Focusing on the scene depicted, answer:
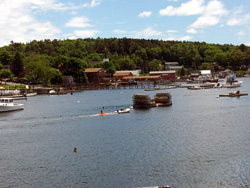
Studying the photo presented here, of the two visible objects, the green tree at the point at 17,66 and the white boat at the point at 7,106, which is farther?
the green tree at the point at 17,66

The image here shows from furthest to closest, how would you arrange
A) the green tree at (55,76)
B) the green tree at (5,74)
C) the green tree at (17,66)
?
1. the green tree at (17,66)
2. the green tree at (5,74)
3. the green tree at (55,76)

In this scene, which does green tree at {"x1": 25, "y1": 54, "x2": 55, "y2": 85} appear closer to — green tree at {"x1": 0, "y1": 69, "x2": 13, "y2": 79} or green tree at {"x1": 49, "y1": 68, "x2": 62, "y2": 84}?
green tree at {"x1": 49, "y1": 68, "x2": 62, "y2": 84}

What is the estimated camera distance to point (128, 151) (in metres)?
43.6

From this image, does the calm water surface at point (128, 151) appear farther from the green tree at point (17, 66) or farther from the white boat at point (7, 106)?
the green tree at point (17, 66)

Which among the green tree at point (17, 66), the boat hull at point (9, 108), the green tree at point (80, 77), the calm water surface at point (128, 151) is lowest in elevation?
Result: the calm water surface at point (128, 151)

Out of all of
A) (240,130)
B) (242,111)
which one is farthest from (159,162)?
(242,111)

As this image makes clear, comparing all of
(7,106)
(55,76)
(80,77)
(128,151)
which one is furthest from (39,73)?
(128,151)

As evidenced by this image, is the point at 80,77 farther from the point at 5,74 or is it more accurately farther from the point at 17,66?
the point at 5,74

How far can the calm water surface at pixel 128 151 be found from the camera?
33.7 m

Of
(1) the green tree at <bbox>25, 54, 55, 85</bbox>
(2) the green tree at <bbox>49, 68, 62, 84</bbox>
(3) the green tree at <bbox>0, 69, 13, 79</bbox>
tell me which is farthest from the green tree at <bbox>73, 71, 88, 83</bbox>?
(3) the green tree at <bbox>0, 69, 13, 79</bbox>

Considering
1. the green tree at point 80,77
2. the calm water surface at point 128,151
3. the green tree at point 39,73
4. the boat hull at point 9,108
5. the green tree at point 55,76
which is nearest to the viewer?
the calm water surface at point 128,151

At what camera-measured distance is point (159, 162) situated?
38375mm

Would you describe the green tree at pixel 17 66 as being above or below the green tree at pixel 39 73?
above

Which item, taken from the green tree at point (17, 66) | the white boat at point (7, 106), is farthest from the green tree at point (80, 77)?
the white boat at point (7, 106)
